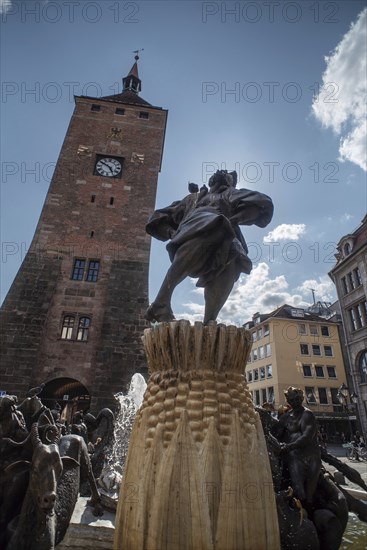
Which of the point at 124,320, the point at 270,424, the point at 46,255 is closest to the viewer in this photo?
the point at 270,424

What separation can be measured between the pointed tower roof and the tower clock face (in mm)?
5975

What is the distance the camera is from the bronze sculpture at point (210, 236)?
2.68 metres

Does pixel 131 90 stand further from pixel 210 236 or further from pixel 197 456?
pixel 197 456

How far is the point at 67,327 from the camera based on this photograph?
17.1 m

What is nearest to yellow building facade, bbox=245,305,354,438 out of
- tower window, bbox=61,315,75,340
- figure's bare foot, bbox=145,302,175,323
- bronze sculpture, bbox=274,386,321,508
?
tower window, bbox=61,315,75,340

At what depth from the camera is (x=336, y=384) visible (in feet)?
117

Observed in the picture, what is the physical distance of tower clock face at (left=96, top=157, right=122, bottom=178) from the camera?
21828 millimetres

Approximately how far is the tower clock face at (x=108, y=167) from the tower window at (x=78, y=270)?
21.5ft

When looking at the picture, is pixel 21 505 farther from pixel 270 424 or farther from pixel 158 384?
pixel 270 424

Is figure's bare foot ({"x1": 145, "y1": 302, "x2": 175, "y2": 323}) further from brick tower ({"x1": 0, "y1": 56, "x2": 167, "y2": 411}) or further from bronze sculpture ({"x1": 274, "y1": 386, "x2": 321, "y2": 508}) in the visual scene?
brick tower ({"x1": 0, "y1": 56, "x2": 167, "y2": 411})

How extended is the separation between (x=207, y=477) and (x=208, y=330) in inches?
28.3

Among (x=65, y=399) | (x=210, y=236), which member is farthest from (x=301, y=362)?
(x=210, y=236)

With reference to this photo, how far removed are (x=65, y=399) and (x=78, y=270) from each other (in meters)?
6.79

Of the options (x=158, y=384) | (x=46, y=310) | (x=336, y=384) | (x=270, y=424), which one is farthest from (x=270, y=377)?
(x=158, y=384)
